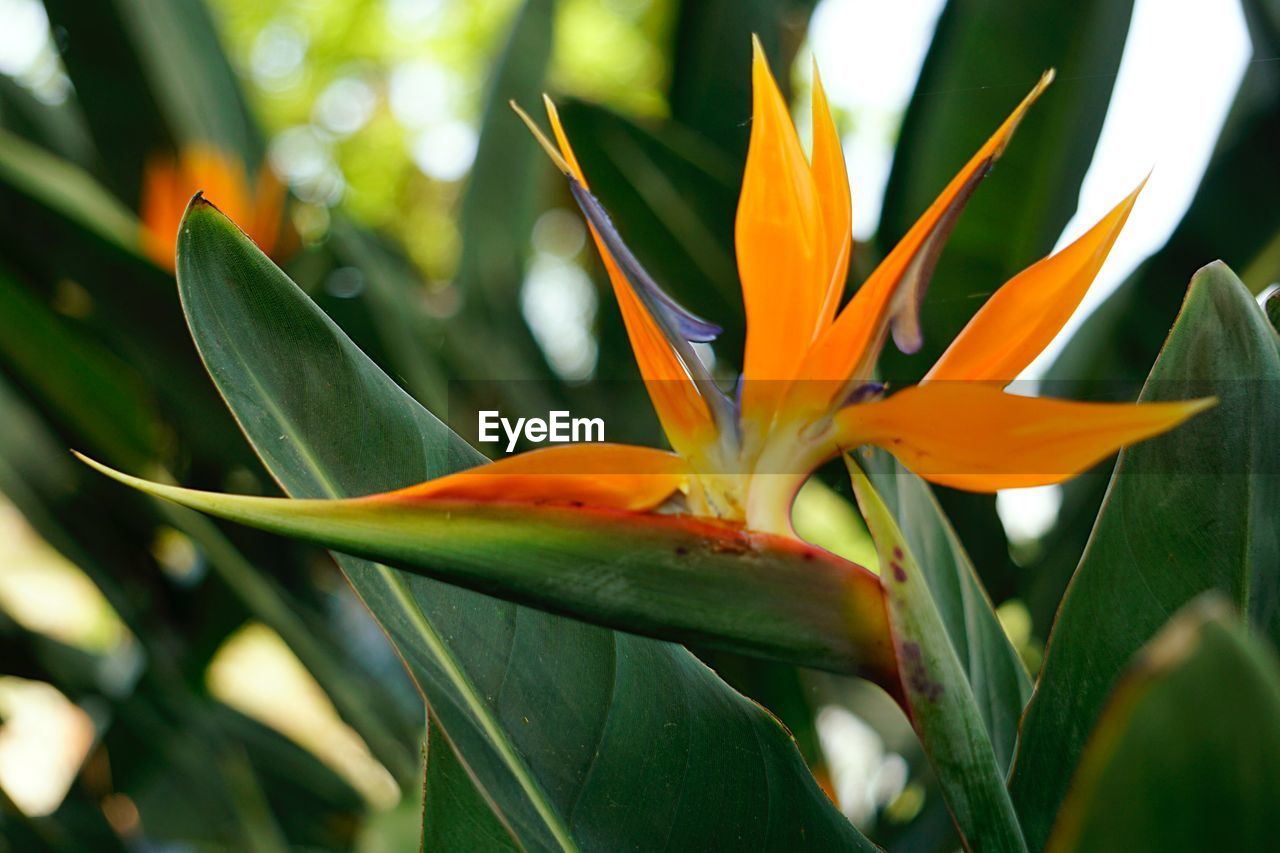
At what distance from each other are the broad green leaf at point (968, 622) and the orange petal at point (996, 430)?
0.45 ft

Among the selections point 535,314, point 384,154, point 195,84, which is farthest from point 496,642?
point 384,154

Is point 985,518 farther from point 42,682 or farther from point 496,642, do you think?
point 42,682

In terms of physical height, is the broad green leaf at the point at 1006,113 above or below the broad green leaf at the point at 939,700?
above

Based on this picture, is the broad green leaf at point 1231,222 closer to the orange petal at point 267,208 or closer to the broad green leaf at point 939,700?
the broad green leaf at point 939,700

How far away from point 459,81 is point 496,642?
328cm

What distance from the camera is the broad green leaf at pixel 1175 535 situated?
12.1 inches

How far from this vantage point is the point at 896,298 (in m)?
0.27

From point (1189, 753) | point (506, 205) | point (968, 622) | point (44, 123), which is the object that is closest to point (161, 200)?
point (44, 123)

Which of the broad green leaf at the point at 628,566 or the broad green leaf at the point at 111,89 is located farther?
the broad green leaf at the point at 111,89

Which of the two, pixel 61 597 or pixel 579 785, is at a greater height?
pixel 579 785

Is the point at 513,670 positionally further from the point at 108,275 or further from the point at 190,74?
the point at 190,74

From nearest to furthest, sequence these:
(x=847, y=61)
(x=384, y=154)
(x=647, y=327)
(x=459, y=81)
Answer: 1. (x=647, y=327)
2. (x=847, y=61)
3. (x=384, y=154)
4. (x=459, y=81)

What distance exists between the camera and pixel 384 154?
122 inches

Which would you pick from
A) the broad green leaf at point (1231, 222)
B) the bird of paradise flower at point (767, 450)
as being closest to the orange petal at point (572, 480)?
the bird of paradise flower at point (767, 450)
